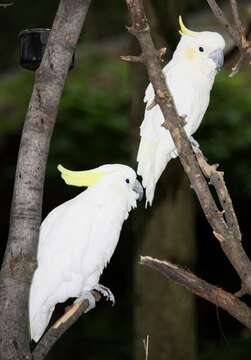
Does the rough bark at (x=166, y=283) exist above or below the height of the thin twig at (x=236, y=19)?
below

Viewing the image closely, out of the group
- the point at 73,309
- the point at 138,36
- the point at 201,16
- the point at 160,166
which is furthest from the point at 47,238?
the point at 201,16

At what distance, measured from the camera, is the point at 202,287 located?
165cm

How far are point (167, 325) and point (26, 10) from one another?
14.7 ft

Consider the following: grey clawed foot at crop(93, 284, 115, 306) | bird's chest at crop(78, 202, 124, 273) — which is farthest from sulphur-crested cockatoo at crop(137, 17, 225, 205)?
grey clawed foot at crop(93, 284, 115, 306)

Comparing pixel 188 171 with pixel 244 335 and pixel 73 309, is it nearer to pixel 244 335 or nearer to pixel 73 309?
pixel 73 309

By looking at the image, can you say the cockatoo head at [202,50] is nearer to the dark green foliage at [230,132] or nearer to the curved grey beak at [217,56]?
the curved grey beak at [217,56]

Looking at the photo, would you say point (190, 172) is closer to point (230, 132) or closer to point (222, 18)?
point (222, 18)

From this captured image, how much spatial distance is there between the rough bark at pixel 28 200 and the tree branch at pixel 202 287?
0.27 m

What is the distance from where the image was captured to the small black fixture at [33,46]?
1757mm

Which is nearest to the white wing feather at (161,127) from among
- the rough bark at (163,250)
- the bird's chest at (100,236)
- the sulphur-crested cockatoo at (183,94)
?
the sulphur-crested cockatoo at (183,94)

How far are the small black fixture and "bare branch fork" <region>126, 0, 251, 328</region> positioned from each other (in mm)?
220

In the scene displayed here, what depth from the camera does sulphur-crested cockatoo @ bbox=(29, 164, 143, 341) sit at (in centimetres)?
172

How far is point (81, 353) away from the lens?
4359 mm

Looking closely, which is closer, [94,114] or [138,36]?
[138,36]
